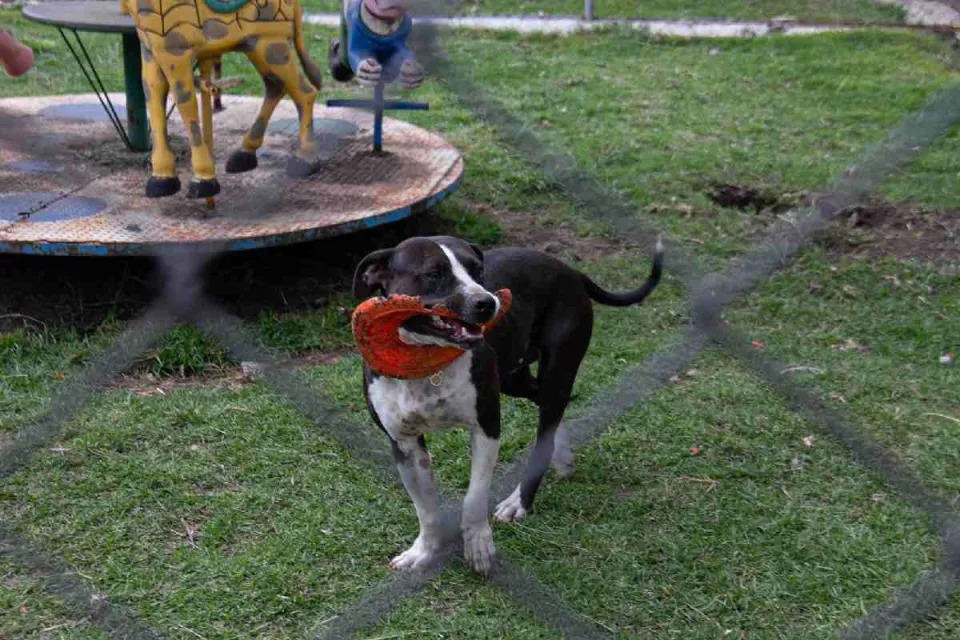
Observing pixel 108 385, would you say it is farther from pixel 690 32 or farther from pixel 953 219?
pixel 690 32

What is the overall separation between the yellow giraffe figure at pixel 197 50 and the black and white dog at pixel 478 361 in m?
1.81

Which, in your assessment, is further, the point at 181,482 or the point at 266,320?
the point at 266,320

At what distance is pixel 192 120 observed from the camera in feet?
13.7

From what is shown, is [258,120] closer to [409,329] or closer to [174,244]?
[174,244]

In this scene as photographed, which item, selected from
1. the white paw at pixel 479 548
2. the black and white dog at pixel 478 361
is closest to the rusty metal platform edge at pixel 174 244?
the black and white dog at pixel 478 361

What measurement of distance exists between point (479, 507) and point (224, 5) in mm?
2381

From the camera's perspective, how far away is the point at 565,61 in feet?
27.2

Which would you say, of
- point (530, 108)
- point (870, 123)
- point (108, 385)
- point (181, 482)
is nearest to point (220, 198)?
point (108, 385)

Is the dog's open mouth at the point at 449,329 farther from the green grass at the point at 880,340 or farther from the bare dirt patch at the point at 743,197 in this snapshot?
the bare dirt patch at the point at 743,197

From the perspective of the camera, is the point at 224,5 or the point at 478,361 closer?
the point at 478,361

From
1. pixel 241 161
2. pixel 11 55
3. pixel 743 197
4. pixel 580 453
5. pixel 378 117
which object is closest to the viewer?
pixel 11 55

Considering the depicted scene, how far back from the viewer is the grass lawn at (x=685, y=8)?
28.6 ft

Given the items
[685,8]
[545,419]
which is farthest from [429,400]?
[685,8]

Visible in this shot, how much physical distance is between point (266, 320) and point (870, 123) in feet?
13.5
